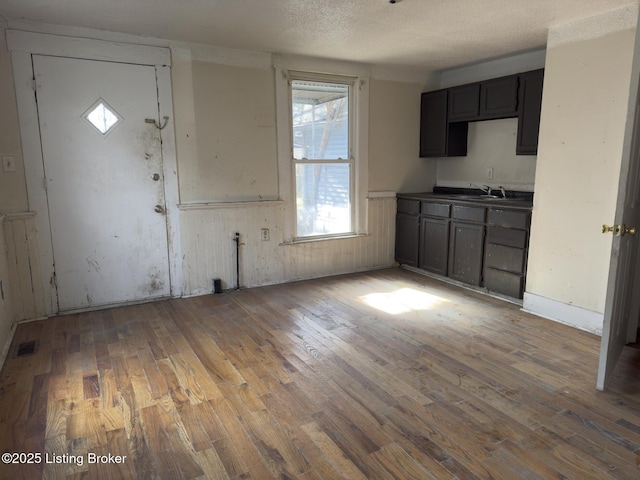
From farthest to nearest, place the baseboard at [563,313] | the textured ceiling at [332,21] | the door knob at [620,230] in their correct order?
the baseboard at [563,313], the textured ceiling at [332,21], the door knob at [620,230]

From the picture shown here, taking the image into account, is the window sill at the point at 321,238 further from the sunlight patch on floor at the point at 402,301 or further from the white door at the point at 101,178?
the white door at the point at 101,178

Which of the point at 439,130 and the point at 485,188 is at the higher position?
the point at 439,130

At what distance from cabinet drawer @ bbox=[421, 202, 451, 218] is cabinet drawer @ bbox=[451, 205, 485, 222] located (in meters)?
0.10

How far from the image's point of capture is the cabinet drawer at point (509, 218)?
3.82 m

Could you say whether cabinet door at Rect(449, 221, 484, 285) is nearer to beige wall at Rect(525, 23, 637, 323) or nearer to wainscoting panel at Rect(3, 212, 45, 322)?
beige wall at Rect(525, 23, 637, 323)

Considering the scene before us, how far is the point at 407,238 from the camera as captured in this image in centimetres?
520

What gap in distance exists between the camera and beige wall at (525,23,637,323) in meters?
3.09

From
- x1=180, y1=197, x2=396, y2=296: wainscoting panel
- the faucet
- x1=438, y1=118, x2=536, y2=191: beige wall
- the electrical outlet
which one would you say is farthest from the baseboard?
x1=180, y1=197, x2=396, y2=296: wainscoting panel

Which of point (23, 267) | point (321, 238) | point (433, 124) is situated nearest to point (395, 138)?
point (433, 124)

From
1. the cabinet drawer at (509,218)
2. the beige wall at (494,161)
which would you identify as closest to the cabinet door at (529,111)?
the beige wall at (494,161)

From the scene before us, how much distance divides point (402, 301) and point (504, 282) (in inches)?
39.1

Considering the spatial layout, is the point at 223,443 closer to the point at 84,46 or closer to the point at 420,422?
the point at 420,422

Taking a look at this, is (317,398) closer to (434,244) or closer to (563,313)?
(563,313)

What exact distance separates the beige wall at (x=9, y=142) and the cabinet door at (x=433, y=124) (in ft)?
13.7
